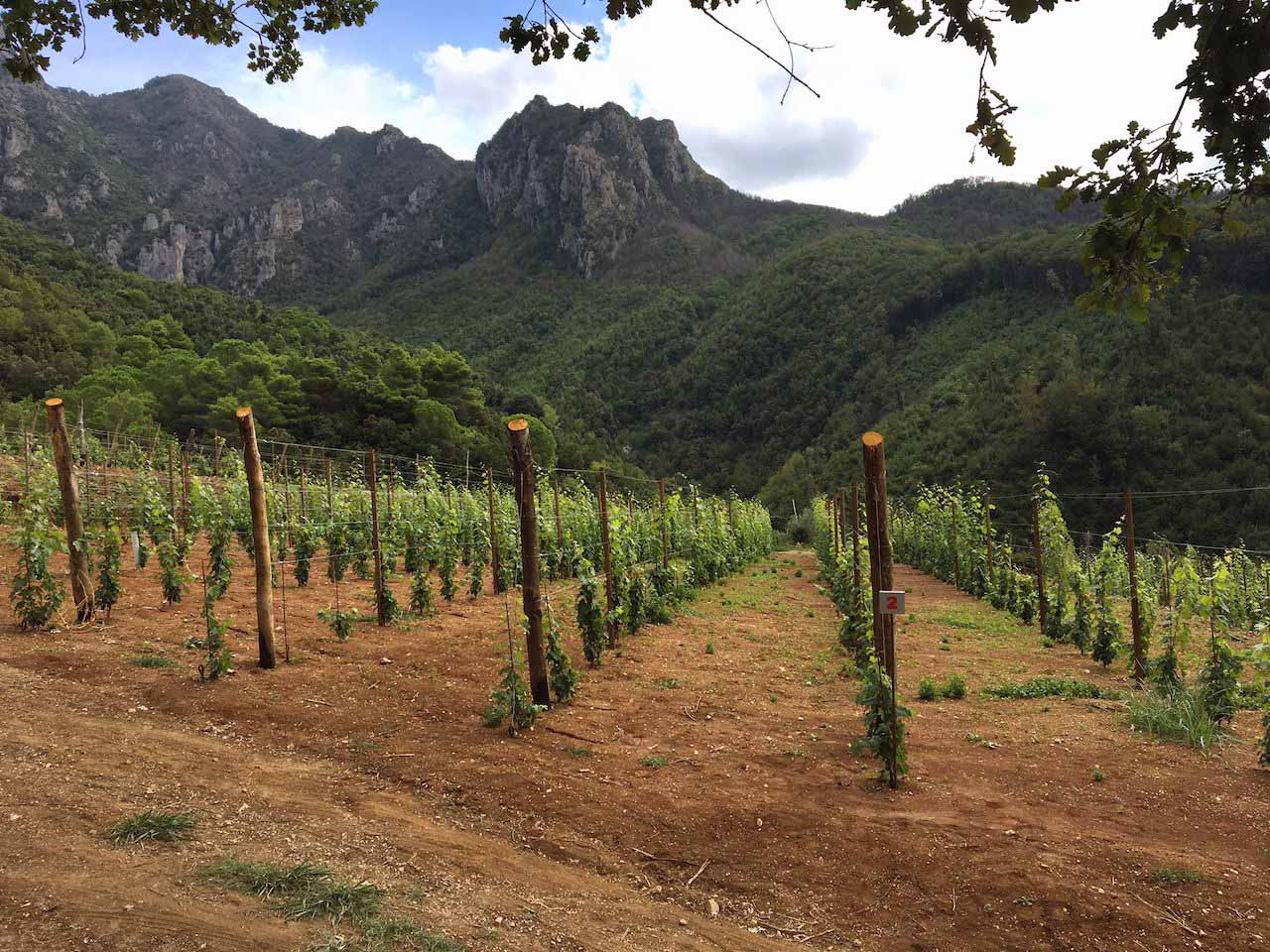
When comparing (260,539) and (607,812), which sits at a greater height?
(260,539)

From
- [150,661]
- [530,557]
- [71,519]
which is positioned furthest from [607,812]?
[71,519]

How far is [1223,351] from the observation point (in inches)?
1435

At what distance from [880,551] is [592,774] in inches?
95.0

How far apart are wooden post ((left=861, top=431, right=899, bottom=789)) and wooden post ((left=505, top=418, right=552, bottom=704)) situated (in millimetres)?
2391

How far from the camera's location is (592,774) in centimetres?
478

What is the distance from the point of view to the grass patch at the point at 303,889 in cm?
297

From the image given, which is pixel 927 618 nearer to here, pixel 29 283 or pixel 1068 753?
pixel 1068 753

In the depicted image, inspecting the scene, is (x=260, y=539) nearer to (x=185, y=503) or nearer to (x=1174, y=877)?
(x=185, y=503)

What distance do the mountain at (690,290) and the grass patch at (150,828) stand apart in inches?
776

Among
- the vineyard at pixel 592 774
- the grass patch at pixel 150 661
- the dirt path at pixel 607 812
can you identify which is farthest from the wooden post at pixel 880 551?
the grass patch at pixel 150 661

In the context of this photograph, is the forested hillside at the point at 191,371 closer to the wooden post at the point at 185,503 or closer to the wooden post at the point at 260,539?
the wooden post at the point at 185,503

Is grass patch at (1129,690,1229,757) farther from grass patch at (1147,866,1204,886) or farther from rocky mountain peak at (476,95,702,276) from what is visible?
rocky mountain peak at (476,95,702,276)

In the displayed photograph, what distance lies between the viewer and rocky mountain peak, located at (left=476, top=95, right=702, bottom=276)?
95.6 m

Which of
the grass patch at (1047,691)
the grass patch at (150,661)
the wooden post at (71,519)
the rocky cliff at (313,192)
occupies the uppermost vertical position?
the rocky cliff at (313,192)
